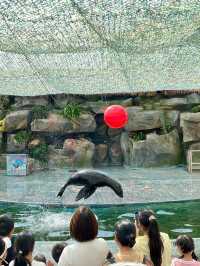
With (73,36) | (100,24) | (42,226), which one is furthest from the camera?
(42,226)

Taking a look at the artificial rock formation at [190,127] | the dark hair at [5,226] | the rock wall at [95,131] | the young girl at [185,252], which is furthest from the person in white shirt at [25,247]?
the artificial rock formation at [190,127]

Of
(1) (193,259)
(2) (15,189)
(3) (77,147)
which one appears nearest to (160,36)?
(1) (193,259)

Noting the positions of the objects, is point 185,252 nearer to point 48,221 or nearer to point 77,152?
point 48,221

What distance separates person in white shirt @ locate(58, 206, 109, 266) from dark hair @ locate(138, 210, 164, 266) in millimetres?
468

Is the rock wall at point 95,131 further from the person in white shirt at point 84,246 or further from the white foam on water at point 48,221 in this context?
the person in white shirt at point 84,246

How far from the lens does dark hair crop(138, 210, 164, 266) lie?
281 centimetres

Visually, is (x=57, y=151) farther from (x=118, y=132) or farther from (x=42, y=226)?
(x=42, y=226)

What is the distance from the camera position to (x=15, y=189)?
34.5ft

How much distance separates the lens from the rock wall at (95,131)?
14.3m

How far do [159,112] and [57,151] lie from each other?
3629mm

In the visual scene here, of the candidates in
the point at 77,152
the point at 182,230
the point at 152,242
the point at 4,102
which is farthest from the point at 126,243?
the point at 4,102

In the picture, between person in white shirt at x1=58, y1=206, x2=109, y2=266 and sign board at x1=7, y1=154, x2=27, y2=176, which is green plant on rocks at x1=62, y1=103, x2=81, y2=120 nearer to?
sign board at x1=7, y1=154, x2=27, y2=176

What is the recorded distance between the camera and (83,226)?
2.44 metres

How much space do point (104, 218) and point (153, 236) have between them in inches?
186
